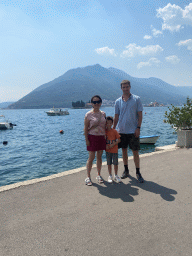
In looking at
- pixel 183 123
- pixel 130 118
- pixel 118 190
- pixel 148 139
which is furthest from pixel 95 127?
pixel 148 139

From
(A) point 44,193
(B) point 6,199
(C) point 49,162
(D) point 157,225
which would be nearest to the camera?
(D) point 157,225

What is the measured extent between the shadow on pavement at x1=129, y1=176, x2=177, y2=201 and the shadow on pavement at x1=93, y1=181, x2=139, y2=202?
0.22 m

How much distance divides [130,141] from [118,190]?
1.17 m

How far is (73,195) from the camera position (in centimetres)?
393

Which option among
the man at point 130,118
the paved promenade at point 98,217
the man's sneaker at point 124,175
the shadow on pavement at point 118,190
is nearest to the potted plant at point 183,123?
the paved promenade at point 98,217

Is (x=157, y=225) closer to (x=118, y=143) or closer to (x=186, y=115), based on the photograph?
(x=118, y=143)

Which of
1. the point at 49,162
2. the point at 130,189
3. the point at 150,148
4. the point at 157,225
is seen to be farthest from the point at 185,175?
the point at 150,148

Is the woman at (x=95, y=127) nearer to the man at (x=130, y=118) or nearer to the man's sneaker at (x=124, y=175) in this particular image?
the man at (x=130, y=118)

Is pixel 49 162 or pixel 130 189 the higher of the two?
pixel 130 189

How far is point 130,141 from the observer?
4633 mm

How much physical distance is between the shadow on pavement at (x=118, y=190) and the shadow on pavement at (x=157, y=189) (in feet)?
0.73

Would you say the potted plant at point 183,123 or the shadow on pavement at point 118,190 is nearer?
the shadow on pavement at point 118,190

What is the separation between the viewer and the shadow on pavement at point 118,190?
3.78 meters

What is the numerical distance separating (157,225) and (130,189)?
4.43ft
